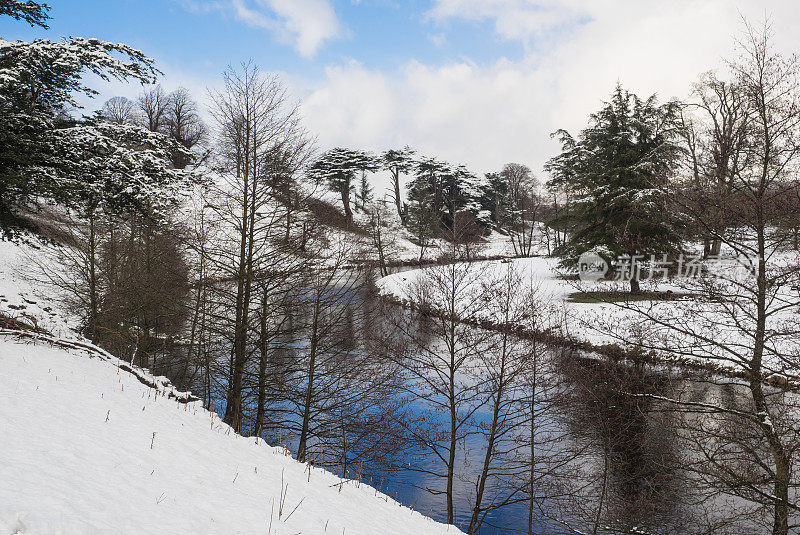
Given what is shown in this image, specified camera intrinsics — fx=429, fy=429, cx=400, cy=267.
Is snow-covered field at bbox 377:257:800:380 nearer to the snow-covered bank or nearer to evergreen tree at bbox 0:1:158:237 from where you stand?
the snow-covered bank

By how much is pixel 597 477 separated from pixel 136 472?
31.4ft

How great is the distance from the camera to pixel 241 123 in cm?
909

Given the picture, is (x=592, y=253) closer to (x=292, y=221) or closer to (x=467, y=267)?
(x=467, y=267)

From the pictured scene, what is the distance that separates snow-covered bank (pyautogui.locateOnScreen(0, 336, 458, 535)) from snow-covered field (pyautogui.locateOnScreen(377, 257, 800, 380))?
15.9ft

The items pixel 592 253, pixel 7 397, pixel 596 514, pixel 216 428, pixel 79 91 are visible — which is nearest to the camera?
pixel 7 397

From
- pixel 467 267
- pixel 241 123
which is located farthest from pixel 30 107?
pixel 467 267

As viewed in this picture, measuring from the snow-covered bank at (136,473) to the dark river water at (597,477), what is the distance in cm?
360

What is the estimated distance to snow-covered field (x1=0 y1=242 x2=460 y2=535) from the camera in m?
2.81

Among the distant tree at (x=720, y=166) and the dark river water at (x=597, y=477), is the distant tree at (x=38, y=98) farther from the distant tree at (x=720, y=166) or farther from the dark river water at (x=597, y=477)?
the distant tree at (x=720, y=166)

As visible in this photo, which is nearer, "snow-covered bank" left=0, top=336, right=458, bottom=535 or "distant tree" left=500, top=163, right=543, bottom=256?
"snow-covered bank" left=0, top=336, right=458, bottom=535

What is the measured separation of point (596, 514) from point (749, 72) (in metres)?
8.78

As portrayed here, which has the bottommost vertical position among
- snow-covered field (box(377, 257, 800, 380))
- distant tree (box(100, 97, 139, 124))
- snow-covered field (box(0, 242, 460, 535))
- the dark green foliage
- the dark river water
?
the dark river water

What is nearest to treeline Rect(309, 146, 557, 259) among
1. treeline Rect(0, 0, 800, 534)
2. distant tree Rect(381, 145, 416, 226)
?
distant tree Rect(381, 145, 416, 226)

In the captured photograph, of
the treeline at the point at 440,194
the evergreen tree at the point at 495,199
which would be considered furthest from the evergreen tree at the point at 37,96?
the evergreen tree at the point at 495,199
